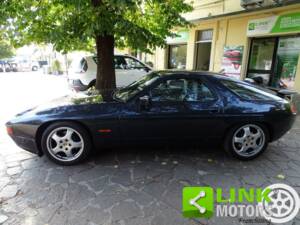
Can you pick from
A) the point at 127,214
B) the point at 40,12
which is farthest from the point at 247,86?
the point at 40,12

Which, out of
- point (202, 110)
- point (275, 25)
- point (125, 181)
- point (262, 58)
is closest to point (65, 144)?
point (125, 181)

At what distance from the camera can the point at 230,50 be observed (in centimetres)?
839

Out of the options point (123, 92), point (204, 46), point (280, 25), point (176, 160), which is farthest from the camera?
point (204, 46)

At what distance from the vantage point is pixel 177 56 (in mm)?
11711

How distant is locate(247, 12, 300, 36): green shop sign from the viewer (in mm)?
6197

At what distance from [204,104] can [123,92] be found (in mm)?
1320

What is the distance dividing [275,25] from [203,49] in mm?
3604

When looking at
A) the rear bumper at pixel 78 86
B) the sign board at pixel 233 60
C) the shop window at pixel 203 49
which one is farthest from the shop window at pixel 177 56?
the rear bumper at pixel 78 86

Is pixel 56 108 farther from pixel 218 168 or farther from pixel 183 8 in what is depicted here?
pixel 183 8

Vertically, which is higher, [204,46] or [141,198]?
[204,46]

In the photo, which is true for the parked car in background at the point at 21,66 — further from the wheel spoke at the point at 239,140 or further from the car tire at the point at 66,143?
the wheel spoke at the point at 239,140

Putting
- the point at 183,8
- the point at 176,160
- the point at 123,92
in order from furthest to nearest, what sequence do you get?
the point at 183,8
the point at 123,92
the point at 176,160

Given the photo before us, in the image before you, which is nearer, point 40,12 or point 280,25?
point 40,12

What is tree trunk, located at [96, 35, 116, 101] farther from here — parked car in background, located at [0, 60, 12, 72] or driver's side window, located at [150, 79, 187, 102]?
parked car in background, located at [0, 60, 12, 72]
